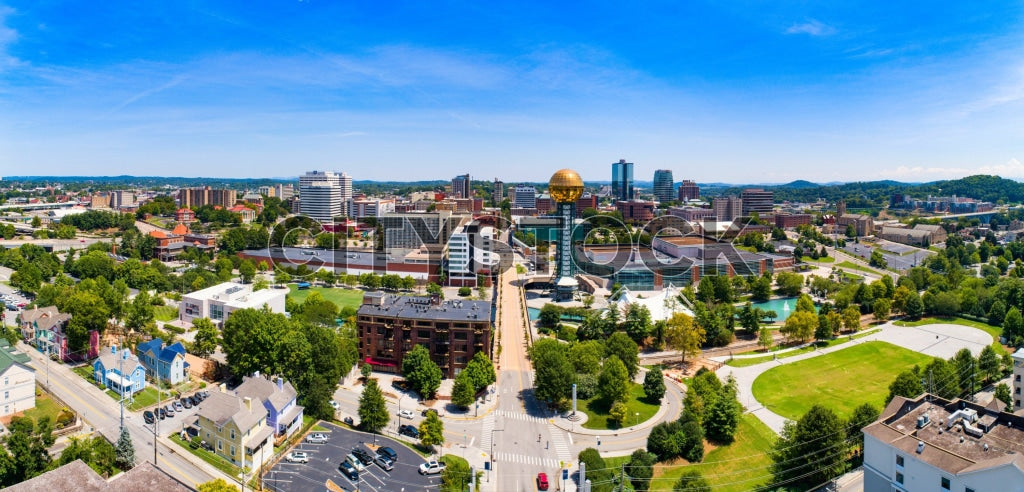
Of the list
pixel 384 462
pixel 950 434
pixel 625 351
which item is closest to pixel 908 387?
pixel 950 434

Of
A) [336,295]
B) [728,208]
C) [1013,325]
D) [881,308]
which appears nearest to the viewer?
[1013,325]

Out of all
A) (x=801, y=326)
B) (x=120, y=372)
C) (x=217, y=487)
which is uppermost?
(x=801, y=326)

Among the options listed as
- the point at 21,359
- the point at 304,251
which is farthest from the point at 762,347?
the point at 304,251

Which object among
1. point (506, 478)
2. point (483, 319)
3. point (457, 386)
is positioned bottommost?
point (506, 478)

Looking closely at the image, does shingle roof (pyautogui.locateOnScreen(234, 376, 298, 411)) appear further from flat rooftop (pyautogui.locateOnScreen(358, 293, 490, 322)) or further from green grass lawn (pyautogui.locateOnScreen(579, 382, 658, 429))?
green grass lawn (pyautogui.locateOnScreen(579, 382, 658, 429))

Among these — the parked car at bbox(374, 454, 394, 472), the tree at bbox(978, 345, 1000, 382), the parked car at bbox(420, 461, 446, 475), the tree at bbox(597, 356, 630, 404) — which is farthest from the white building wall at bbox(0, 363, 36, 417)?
the tree at bbox(978, 345, 1000, 382)

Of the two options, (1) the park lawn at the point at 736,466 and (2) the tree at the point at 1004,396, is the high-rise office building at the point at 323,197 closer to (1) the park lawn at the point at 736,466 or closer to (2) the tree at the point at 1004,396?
(1) the park lawn at the point at 736,466

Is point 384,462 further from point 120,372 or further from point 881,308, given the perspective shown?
point 881,308

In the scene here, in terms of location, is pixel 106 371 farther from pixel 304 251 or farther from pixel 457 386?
pixel 304 251
